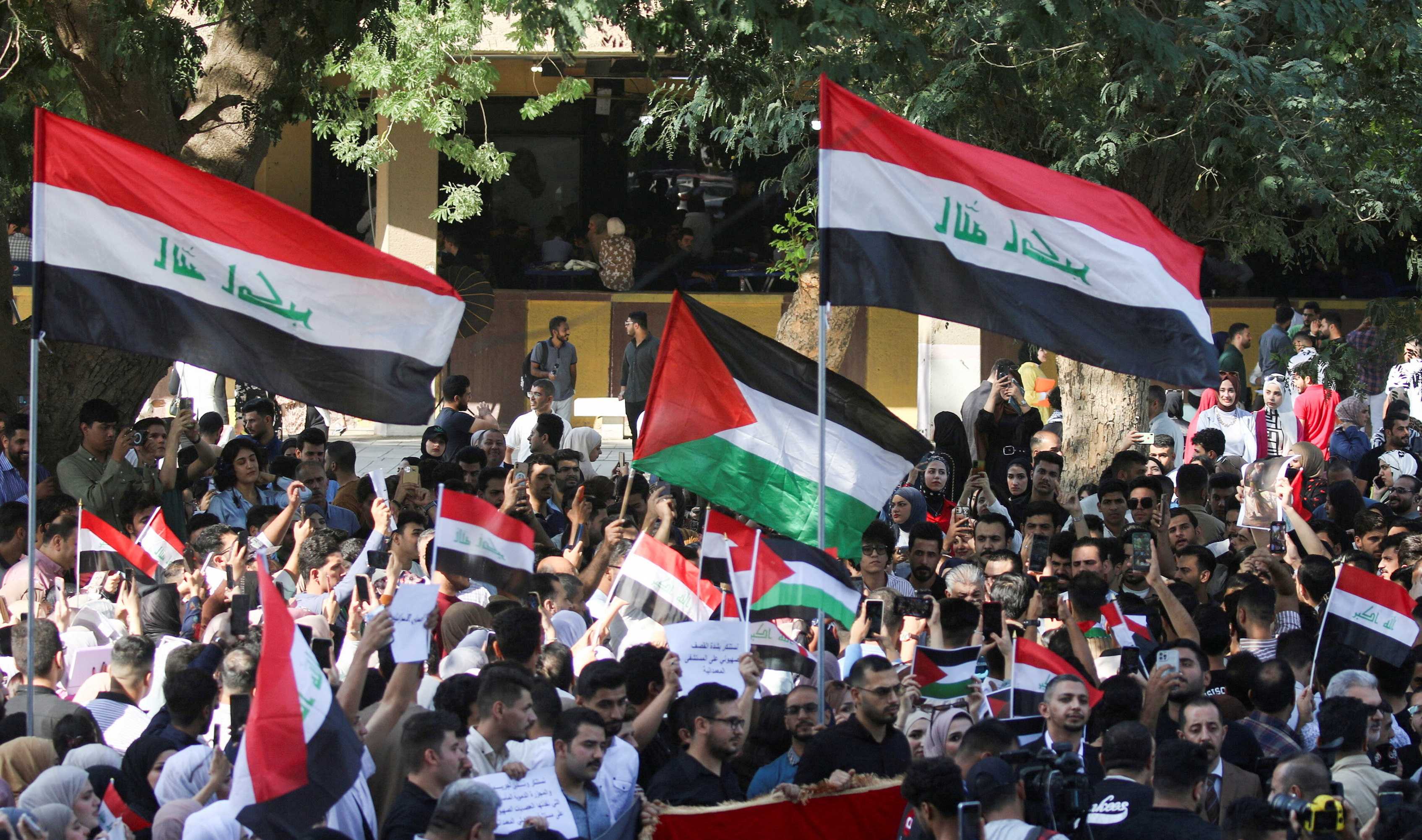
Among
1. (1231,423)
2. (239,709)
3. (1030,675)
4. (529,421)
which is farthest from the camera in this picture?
(529,421)

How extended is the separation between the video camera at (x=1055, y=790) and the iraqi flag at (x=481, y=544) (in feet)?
10.6

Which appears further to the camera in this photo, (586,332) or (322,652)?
(586,332)

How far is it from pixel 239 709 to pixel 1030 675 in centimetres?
324

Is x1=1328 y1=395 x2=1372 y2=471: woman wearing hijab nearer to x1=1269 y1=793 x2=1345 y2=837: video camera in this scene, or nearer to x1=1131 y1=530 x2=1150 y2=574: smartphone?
x1=1131 y1=530 x2=1150 y2=574: smartphone

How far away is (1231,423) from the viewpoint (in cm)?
1535

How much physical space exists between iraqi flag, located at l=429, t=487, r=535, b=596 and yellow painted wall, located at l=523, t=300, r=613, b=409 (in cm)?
1384

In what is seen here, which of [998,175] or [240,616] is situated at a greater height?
[998,175]

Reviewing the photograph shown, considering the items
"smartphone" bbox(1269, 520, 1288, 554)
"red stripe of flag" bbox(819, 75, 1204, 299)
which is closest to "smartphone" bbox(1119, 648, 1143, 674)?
"red stripe of flag" bbox(819, 75, 1204, 299)

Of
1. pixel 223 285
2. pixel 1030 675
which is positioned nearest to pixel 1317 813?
pixel 1030 675

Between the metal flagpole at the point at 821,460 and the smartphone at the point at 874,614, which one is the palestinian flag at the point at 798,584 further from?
the smartphone at the point at 874,614

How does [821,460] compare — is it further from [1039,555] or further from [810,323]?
[810,323]

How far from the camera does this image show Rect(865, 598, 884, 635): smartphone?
8641mm

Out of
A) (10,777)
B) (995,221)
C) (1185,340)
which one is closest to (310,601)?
(10,777)

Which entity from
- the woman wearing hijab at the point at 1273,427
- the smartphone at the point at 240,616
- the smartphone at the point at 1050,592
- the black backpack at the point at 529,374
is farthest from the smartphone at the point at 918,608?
the black backpack at the point at 529,374
